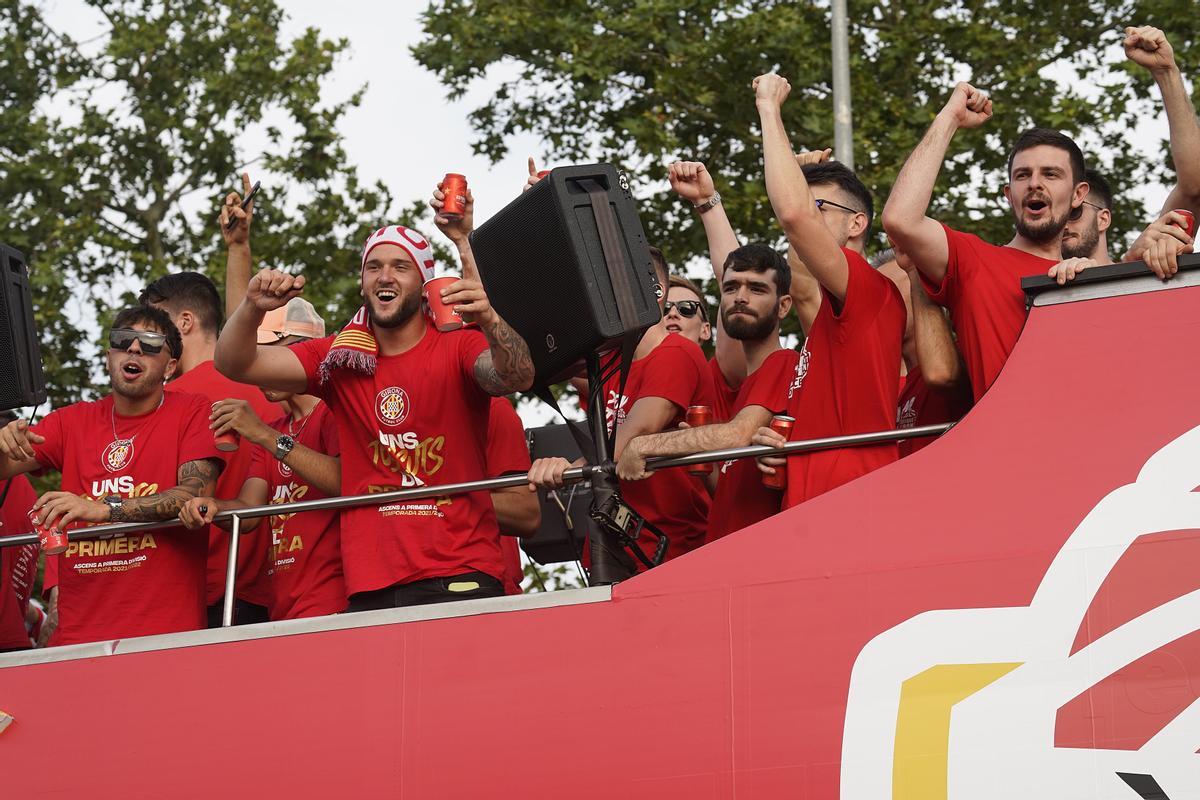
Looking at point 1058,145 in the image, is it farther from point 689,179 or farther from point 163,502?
point 163,502

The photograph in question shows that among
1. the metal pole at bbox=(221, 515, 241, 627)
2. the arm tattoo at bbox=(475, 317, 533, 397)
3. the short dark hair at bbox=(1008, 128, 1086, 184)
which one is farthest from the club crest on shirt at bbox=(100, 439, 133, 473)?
the short dark hair at bbox=(1008, 128, 1086, 184)

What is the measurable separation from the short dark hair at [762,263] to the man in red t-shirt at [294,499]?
66.6 inches

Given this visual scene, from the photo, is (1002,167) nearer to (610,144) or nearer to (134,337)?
(610,144)

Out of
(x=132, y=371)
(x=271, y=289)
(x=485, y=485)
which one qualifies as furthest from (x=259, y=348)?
(x=485, y=485)

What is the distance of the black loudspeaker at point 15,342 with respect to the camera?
18.7 feet

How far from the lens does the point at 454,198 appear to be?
548cm

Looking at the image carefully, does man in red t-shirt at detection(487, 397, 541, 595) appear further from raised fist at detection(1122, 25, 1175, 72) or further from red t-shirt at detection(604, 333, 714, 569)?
raised fist at detection(1122, 25, 1175, 72)

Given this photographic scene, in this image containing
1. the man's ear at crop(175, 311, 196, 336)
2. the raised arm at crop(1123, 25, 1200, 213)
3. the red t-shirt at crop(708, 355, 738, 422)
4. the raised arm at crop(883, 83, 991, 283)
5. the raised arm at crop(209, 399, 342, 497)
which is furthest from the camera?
the man's ear at crop(175, 311, 196, 336)

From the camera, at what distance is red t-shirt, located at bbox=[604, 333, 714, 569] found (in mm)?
5625

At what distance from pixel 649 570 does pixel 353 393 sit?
59.3 inches

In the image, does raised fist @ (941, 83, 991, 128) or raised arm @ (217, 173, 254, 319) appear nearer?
raised fist @ (941, 83, 991, 128)

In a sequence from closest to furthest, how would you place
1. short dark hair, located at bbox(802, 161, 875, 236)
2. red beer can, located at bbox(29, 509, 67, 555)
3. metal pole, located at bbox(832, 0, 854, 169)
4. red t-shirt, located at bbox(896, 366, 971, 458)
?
red t-shirt, located at bbox(896, 366, 971, 458), red beer can, located at bbox(29, 509, 67, 555), short dark hair, located at bbox(802, 161, 875, 236), metal pole, located at bbox(832, 0, 854, 169)

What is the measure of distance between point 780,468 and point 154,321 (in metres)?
2.85

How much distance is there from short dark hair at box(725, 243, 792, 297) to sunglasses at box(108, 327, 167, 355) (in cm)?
227
